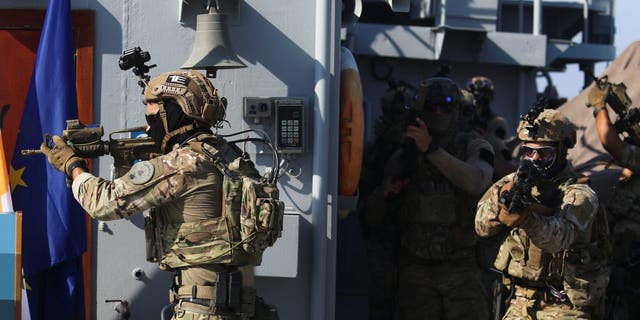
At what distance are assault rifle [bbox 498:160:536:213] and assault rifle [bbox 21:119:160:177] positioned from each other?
1.75 metres

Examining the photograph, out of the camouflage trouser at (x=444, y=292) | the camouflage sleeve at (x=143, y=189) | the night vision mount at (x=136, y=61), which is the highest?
the night vision mount at (x=136, y=61)

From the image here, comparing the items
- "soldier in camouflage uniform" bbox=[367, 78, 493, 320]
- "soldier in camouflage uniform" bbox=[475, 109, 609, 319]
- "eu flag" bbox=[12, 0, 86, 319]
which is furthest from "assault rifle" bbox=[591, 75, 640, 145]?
"eu flag" bbox=[12, 0, 86, 319]

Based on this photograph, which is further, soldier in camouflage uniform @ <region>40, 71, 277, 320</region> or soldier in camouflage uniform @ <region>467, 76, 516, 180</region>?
soldier in camouflage uniform @ <region>467, 76, 516, 180</region>

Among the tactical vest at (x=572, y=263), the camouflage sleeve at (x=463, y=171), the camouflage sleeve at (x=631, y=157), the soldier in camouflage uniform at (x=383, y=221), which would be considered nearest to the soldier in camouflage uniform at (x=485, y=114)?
the soldier in camouflage uniform at (x=383, y=221)

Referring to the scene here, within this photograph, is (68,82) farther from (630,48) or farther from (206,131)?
(630,48)

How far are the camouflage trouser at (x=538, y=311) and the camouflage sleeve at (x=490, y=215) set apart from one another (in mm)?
495

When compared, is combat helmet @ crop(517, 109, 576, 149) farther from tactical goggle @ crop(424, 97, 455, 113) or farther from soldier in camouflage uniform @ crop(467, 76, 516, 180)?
soldier in camouflage uniform @ crop(467, 76, 516, 180)

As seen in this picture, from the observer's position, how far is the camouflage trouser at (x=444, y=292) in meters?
6.94

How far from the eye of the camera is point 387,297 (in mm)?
7371

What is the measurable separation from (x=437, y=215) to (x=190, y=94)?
7.63ft

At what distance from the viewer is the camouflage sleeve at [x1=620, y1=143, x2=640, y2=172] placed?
23.9 feet

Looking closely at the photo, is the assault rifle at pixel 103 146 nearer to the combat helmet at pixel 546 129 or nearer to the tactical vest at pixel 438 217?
the combat helmet at pixel 546 129

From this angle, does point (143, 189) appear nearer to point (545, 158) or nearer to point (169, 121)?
point (169, 121)

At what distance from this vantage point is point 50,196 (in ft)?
20.0
